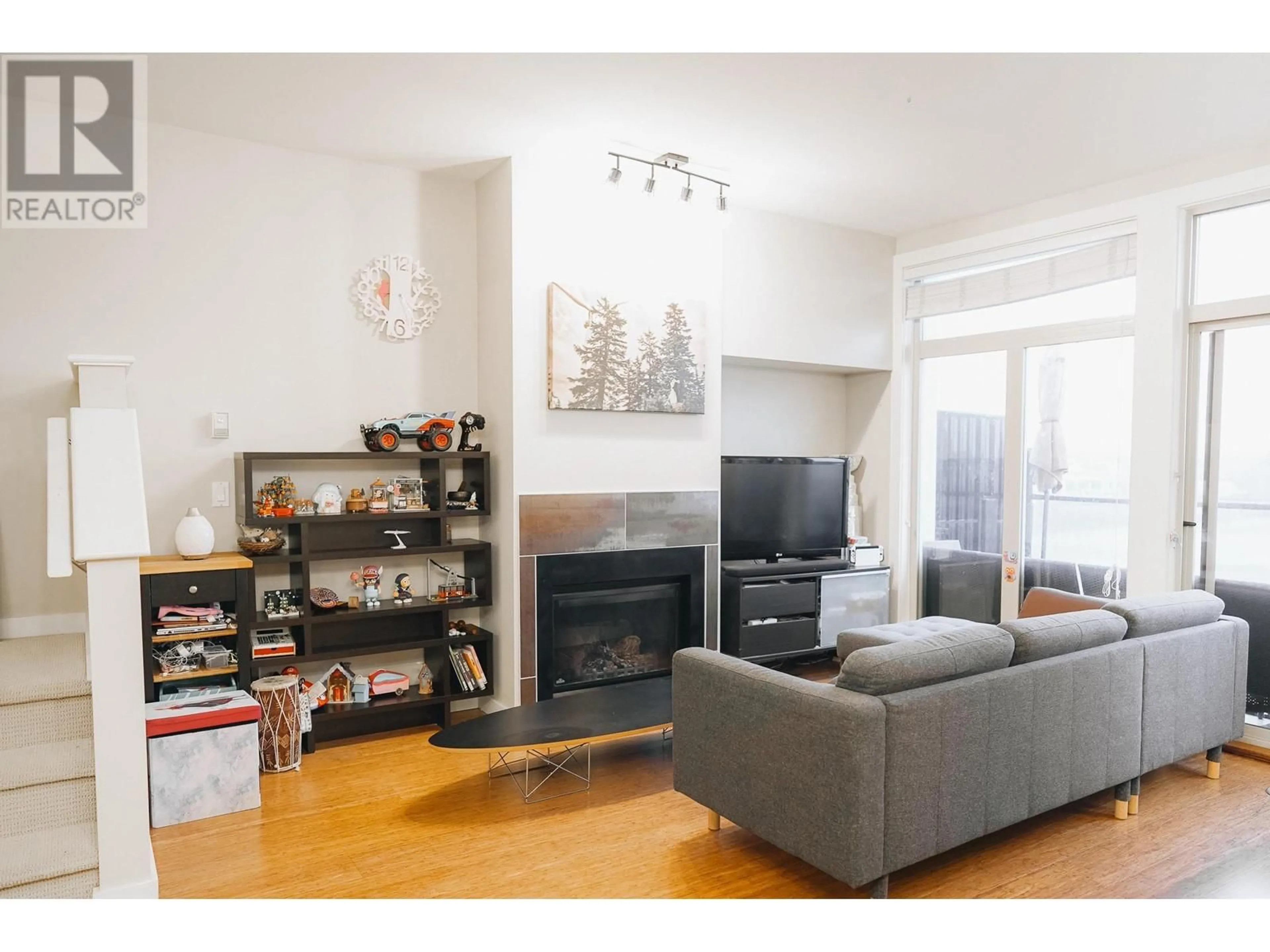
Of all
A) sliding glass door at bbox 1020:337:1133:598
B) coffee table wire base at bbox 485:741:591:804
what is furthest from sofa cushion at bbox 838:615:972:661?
coffee table wire base at bbox 485:741:591:804

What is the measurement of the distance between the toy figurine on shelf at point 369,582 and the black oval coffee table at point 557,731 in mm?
830

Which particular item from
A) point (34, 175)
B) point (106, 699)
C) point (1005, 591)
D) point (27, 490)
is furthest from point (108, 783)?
point (1005, 591)

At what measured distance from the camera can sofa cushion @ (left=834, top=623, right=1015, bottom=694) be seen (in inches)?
96.3

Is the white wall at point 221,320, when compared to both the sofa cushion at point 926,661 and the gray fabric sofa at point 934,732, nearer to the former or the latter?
the gray fabric sofa at point 934,732

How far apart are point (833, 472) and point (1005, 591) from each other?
1234 mm

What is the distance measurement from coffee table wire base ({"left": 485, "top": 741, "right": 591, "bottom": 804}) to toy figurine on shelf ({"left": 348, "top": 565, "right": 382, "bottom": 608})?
3.07 feet

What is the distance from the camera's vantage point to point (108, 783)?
2.50 meters

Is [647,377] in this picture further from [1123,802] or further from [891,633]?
[1123,802]

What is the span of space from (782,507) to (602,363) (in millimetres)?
1544

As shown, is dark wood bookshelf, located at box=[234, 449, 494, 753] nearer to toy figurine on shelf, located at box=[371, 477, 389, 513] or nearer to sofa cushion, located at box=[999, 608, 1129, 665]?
toy figurine on shelf, located at box=[371, 477, 389, 513]

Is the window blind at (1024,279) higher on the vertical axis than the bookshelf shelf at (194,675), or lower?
higher

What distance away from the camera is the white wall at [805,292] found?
504 centimetres

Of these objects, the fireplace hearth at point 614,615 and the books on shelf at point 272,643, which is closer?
the books on shelf at point 272,643

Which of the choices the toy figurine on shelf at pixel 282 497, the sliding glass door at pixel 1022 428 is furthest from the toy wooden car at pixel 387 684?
the sliding glass door at pixel 1022 428
